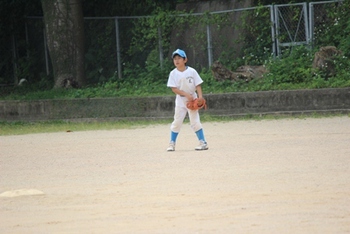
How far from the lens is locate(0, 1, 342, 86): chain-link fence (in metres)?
23.7

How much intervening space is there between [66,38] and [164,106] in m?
5.07

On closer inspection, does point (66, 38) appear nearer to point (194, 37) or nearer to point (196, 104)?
point (194, 37)

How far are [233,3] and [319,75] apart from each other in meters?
4.54

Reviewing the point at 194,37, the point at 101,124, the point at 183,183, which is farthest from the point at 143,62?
the point at 183,183

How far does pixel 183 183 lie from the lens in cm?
1084

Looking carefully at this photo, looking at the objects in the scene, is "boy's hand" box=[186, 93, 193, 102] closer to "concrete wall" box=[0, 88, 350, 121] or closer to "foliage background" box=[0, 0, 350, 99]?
"concrete wall" box=[0, 88, 350, 121]

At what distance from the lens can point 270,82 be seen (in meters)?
21.8

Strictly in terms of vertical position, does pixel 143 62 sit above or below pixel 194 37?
below

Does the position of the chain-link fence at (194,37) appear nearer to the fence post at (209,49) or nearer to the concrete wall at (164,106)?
the fence post at (209,49)

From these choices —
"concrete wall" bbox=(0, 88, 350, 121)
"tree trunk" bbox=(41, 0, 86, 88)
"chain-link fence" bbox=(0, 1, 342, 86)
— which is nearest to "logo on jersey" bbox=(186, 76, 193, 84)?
"concrete wall" bbox=(0, 88, 350, 121)

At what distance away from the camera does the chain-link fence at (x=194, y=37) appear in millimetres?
23734

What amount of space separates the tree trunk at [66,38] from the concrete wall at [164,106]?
8.73ft

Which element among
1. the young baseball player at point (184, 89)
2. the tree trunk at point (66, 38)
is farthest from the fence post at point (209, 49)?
the young baseball player at point (184, 89)

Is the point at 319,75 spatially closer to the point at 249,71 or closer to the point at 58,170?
the point at 249,71
